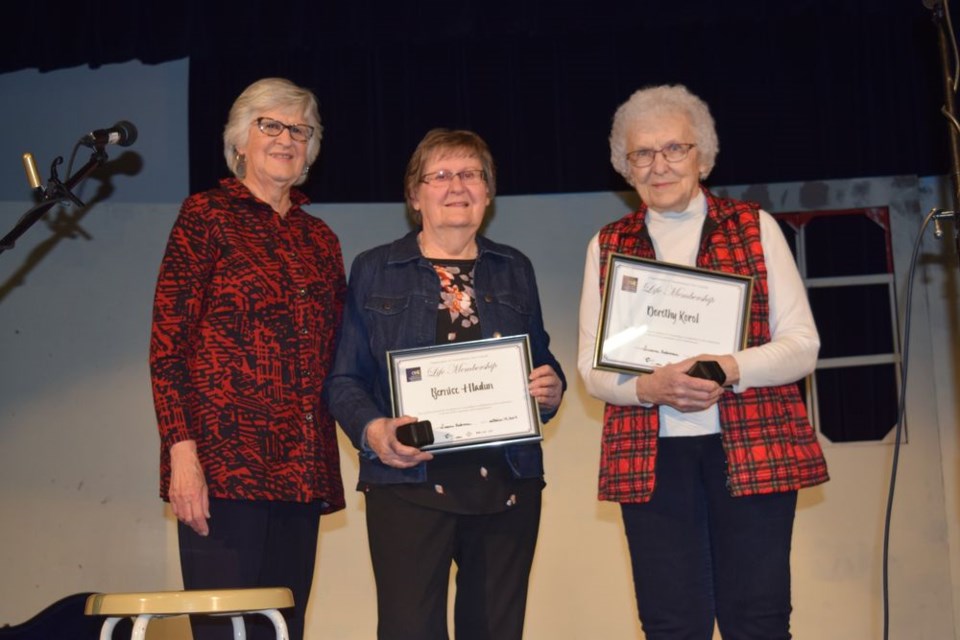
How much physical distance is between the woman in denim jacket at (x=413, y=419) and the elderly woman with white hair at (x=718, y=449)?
21 cm

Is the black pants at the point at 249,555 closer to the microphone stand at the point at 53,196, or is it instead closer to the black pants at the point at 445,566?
the black pants at the point at 445,566

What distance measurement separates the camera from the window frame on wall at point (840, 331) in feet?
16.2

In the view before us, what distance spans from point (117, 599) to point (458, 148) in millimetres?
1246

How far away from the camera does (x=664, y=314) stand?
235 cm

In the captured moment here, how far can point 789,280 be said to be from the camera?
7.92 ft

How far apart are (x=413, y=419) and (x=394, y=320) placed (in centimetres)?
27

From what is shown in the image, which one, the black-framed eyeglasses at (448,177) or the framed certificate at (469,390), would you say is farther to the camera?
the black-framed eyeglasses at (448,177)

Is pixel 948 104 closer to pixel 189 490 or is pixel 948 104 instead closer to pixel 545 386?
pixel 545 386

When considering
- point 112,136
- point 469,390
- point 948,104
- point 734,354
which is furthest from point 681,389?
point 112,136

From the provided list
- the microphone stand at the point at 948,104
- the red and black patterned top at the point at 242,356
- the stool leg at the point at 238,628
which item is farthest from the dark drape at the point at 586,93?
the stool leg at the point at 238,628

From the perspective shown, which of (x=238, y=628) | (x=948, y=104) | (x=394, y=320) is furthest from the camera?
(x=394, y=320)

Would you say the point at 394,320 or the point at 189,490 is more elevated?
the point at 394,320

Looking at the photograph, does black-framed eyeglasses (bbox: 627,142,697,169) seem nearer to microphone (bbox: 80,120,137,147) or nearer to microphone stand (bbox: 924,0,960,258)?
microphone stand (bbox: 924,0,960,258)

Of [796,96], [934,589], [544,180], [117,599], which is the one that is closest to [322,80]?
[544,180]
